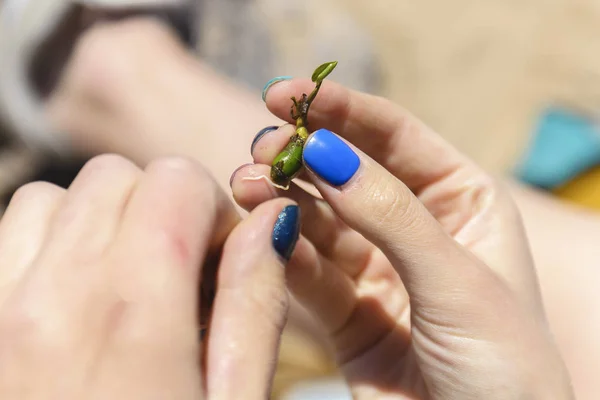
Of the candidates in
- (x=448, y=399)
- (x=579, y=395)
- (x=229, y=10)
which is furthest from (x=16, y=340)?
(x=229, y=10)

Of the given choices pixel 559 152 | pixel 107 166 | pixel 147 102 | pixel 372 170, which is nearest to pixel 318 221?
pixel 372 170

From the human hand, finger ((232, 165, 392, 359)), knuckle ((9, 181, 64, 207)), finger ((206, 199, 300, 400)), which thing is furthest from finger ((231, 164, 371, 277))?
the human hand

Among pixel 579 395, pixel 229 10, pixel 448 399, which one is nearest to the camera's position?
pixel 448 399

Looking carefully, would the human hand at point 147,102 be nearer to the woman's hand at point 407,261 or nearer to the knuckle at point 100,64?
the knuckle at point 100,64

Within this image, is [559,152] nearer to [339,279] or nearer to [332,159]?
[339,279]

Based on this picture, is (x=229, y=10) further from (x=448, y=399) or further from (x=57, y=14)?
(x=448, y=399)

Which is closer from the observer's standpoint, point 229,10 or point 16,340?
point 16,340

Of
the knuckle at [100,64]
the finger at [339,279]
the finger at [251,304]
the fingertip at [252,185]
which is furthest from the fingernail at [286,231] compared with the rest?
the knuckle at [100,64]
